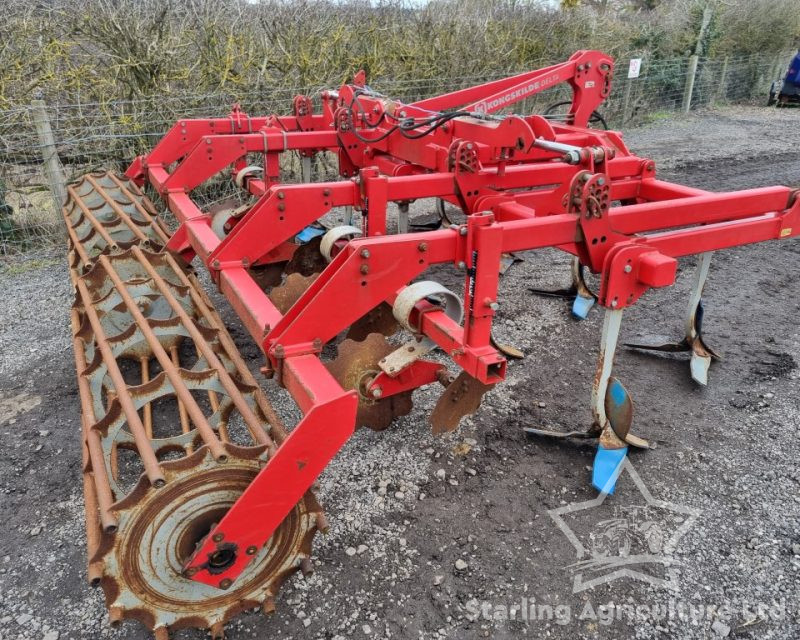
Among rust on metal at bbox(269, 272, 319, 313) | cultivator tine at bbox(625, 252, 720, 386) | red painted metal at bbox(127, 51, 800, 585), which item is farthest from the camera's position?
cultivator tine at bbox(625, 252, 720, 386)

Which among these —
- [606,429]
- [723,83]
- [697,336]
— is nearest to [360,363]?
[606,429]

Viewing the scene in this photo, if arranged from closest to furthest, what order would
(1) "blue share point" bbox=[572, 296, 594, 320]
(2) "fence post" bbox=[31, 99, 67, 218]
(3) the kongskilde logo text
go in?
(3) the kongskilde logo text, (1) "blue share point" bbox=[572, 296, 594, 320], (2) "fence post" bbox=[31, 99, 67, 218]

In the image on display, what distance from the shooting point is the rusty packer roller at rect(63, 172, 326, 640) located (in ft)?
6.00

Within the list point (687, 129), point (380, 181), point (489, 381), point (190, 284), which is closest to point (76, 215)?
point (190, 284)

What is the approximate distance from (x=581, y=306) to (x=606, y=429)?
1756 millimetres

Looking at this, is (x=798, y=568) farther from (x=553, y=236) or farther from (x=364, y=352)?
(x=364, y=352)

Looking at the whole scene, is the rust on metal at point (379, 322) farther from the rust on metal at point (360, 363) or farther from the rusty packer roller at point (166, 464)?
the rusty packer roller at point (166, 464)

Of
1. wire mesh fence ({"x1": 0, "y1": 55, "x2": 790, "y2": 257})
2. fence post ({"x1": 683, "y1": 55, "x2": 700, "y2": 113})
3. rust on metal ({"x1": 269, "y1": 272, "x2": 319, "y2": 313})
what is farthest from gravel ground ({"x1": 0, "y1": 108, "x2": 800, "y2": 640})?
fence post ({"x1": 683, "y1": 55, "x2": 700, "y2": 113})

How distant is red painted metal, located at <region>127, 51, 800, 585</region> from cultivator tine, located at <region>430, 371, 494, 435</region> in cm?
14

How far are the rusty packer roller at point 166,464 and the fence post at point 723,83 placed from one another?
47.8 feet

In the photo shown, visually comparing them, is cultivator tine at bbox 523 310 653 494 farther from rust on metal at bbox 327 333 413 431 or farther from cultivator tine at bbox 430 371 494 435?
rust on metal at bbox 327 333 413 431

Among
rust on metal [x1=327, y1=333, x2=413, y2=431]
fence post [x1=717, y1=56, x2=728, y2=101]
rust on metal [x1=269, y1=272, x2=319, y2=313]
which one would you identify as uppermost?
fence post [x1=717, y1=56, x2=728, y2=101]

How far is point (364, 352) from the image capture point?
279cm

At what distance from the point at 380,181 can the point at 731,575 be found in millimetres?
2365
